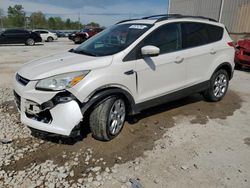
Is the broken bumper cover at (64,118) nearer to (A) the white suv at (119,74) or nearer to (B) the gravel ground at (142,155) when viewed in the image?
(A) the white suv at (119,74)

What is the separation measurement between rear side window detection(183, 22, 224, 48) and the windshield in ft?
2.83

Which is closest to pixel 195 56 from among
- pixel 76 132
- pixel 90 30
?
pixel 76 132

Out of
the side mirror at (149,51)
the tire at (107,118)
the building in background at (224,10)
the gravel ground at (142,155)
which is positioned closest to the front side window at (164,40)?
the side mirror at (149,51)

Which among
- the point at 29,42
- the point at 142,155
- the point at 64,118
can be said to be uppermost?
the point at 64,118

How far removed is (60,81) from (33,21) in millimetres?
45325

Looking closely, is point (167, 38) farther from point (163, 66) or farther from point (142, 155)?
point (142, 155)

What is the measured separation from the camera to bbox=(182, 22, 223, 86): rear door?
4311mm

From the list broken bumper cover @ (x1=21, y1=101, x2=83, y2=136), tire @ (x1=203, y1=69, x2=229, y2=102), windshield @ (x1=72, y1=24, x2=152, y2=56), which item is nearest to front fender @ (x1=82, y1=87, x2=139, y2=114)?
broken bumper cover @ (x1=21, y1=101, x2=83, y2=136)

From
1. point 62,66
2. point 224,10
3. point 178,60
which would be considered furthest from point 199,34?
point 224,10

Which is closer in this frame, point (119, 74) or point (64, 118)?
point (64, 118)

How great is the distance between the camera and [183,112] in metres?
4.73

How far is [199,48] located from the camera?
177 inches

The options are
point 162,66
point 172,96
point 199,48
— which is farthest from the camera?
point 199,48

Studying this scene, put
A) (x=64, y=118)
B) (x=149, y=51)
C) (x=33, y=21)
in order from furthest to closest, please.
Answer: (x=33, y=21) < (x=149, y=51) < (x=64, y=118)
